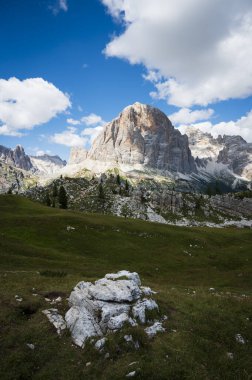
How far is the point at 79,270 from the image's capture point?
4753 centimetres

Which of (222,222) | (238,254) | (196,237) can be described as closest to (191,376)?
(238,254)

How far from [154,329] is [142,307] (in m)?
2.21

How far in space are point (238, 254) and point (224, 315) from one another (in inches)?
1704

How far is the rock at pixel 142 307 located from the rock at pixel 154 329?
89cm

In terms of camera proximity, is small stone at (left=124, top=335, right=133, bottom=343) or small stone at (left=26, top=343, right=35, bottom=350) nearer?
small stone at (left=26, top=343, right=35, bottom=350)

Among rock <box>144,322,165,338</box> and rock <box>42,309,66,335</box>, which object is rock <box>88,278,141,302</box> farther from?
rock <box>42,309,66,335</box>

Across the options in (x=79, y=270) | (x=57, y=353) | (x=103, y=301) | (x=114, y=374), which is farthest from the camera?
(x=79, y=270)

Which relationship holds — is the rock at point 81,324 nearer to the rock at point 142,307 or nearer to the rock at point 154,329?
the rock at point 142,307

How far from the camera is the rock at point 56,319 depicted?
24891 mm

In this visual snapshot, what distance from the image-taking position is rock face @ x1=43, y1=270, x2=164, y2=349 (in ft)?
79.9

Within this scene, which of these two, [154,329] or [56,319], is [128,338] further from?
[56,319]

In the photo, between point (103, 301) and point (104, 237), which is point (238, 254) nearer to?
point (104, 237)

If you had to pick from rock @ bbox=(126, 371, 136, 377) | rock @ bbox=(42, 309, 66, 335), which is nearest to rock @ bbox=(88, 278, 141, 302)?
rock @ bbox=(42, 309, 66, 335)

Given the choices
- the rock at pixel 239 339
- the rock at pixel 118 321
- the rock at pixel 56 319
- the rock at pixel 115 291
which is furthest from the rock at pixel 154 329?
the rock at pixel 56 319
